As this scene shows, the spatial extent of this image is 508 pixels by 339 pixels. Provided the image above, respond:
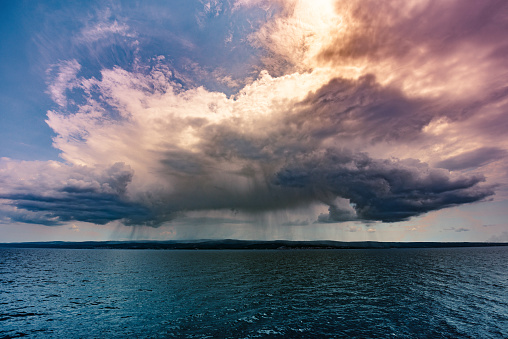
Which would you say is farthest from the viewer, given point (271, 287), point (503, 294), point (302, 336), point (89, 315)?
point (271, 287)

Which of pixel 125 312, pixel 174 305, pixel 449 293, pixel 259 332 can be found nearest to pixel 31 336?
pixel 125 312

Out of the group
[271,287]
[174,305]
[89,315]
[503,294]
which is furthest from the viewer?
[271,287]

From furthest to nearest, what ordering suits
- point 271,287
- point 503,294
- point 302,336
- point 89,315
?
1. point 271,287
2. point 503,294
3. point 89,315
4. point 302,336

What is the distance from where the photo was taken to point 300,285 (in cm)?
6419

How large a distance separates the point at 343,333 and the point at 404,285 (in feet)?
152

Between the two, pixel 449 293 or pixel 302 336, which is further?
pixel 449 293

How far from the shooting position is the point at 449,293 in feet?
179

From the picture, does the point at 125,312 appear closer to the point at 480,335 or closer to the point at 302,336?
the point at 302,336

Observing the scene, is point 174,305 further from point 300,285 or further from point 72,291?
point 300,285

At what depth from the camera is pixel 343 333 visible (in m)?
30.2

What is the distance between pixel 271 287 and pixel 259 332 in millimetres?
32555

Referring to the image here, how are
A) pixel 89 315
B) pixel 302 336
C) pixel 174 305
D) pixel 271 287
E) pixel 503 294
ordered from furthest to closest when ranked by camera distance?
1. pixel 271 287
2. pixel 503 294
3. pixel 174 305
4. pixel 89 315
5. pixel 302 336

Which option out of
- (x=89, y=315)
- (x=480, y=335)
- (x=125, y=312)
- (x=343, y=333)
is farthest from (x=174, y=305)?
(x=480, y=335)

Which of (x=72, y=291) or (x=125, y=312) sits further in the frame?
(x=72, y=291)
